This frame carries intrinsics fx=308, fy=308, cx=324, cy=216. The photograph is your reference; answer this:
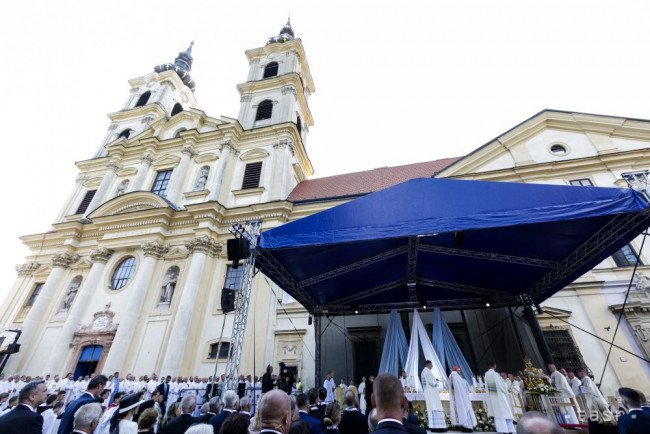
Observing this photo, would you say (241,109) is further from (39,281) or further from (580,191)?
(580,191)

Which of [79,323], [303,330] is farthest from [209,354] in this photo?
[79,323]

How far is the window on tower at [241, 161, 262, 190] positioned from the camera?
60.6 ft

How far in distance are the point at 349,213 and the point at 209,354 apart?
1074cm

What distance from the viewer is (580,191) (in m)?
5.95

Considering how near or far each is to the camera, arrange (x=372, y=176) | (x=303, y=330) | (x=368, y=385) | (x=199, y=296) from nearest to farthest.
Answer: (x=368, y=385) → (x=303, y=330) → (x=199, y=296) → (x=372, y=176)

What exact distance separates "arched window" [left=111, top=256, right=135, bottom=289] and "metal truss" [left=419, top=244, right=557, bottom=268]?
51.3 ft

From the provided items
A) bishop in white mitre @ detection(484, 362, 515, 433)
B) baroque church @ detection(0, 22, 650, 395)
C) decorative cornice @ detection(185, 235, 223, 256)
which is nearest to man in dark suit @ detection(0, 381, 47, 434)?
baroque church @ detection(0, 22, 650, 395)

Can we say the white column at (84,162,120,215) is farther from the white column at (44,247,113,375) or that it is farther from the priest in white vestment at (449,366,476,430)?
the priest in white vestment at (449,366,476,430)

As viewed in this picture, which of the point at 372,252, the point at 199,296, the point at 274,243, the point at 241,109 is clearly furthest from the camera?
the point at 241,109

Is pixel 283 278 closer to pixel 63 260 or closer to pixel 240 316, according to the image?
pixel 240 316

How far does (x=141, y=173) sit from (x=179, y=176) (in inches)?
131

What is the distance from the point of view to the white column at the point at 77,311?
14352mm

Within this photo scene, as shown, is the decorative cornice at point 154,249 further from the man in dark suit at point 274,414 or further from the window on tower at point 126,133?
the man in dark suit at point 274,414

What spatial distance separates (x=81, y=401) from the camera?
4125 mm
